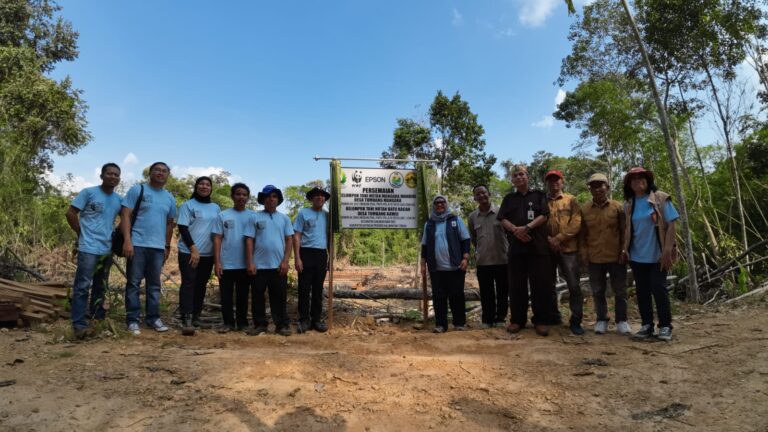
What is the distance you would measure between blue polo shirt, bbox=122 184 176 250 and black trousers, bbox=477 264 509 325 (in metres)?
3.56

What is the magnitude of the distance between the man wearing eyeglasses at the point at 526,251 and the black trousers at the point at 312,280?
2.14 metres

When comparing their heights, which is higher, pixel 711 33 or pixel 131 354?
pixel 711 33

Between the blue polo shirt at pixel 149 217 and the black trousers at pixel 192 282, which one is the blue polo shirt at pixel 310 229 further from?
the blue polo shirt at pixel 149 217

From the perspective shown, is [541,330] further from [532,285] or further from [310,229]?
[310,229]

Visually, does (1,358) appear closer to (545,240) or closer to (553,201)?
(545,240)

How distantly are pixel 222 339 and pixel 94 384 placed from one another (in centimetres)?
170

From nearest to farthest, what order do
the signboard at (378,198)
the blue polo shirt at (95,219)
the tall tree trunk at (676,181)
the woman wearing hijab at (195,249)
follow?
the blue polo shirt at (95,219), the woman wearing hijab at (195,249), the signboard at (378,198), the tall tree trunk at (676,181)

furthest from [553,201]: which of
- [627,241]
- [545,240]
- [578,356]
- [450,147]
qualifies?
[450,147]

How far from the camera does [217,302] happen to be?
22.1ft

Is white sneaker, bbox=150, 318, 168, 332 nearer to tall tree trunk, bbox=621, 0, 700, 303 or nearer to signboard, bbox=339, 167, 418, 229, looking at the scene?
signboard, bbox=339, 167, 418, 229

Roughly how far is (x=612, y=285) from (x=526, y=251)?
3.14ft

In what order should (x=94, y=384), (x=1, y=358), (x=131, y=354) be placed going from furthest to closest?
(x=131, y=354) → (x=1, y=358) → (x=94, y=384)

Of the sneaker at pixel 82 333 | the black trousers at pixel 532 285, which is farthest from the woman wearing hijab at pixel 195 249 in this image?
the black trousers at pixel 532 285

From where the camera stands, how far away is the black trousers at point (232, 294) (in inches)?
201
